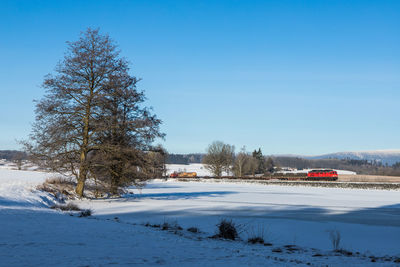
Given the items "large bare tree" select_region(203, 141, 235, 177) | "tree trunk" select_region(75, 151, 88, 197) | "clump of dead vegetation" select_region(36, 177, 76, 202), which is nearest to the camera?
"clump of dead vegetation" select_region(36, 177, 76, 202)

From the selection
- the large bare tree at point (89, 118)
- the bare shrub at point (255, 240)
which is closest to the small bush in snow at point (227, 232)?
the bare shrub at point (255, 240)

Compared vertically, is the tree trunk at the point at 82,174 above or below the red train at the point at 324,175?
above

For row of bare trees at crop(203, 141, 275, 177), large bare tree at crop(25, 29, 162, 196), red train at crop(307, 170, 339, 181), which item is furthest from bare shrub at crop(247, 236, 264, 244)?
row of bare trees at crop(203, 141, 275, 177)

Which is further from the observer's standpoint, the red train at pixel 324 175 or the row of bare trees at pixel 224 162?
the row of bare trees at pixel 224 162

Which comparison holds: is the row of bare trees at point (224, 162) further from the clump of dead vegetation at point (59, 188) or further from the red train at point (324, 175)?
the clump of dead vegetation at point (59, 188)

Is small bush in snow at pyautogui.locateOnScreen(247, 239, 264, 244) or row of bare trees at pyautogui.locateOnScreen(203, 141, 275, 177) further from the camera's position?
row of bare trees at pyautogui.locateOnScreen(203, 141, 275, 177)

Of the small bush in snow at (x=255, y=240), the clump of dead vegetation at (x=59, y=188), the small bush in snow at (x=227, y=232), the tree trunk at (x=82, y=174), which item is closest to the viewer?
the small bush in snow at (x=255, y=240)

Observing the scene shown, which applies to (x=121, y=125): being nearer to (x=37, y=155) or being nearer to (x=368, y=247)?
(x=37, y=155)

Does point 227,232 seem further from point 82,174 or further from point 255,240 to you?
point 82,174

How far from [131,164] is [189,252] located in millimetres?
16007

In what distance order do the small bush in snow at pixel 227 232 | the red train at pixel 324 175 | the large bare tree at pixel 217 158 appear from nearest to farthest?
the small bush in snow at pixel 227 232, the red train at pixel 324 175, the large bare tree at pixel 217 158

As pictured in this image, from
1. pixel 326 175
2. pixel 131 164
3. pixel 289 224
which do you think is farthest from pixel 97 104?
pixel 326 175

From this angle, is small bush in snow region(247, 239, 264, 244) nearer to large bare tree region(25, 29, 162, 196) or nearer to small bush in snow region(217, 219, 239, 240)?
small bush in snow region(217, 219, 239, 240)

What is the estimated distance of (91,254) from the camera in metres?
6.17
